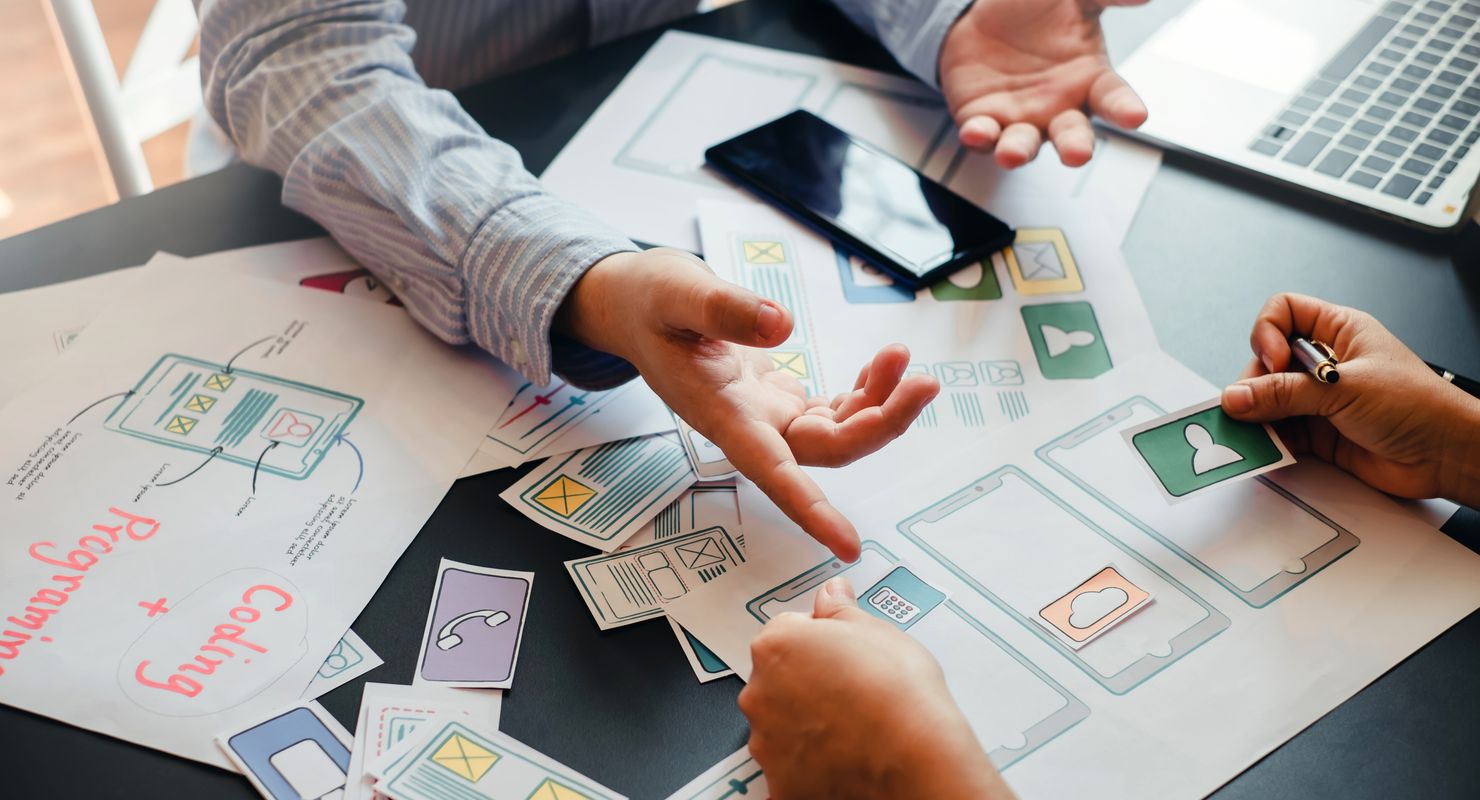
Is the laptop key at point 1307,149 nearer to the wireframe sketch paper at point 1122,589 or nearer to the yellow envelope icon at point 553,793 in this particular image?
the wireframe sketch paper at point 1122,589

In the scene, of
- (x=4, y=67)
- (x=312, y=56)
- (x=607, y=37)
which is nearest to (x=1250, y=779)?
→ (x=312, y=56)

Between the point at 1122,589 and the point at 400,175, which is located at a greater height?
the point at 400,175

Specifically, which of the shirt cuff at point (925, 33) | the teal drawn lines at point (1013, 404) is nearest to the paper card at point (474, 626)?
the teal drawn lines at point (1013, 404)

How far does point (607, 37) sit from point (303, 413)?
1.96 ft

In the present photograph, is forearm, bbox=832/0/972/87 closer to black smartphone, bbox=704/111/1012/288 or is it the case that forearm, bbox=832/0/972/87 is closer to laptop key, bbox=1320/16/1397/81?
black smartphone, bbox=704/111/1012/288

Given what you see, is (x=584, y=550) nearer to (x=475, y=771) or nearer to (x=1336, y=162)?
(x=475, y=771)

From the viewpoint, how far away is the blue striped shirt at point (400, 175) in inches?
28.7

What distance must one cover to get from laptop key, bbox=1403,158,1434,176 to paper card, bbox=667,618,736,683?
74cm

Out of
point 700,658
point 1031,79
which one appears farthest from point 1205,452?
point 1031,79

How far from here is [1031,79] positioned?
96cm

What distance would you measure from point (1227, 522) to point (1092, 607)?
0.39 feet

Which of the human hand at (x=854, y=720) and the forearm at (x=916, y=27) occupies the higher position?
the forearm at (x=916, y=27)

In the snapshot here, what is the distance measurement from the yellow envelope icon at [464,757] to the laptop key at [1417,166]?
87cm

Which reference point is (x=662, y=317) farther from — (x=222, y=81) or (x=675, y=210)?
(x=222, y=81)
